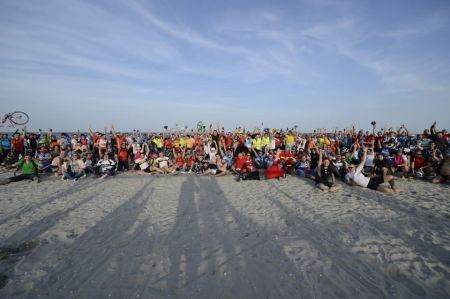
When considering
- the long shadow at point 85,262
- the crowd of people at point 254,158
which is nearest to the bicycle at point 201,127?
the crowd of people at point 254,158

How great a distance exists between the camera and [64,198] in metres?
8.85

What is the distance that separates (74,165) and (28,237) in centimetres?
787

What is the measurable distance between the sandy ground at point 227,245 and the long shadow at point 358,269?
19 mm

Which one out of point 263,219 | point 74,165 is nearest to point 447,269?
point 263,219

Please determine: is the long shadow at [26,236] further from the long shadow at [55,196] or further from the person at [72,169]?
the person at [72,169]

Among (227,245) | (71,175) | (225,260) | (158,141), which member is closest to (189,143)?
(158,141)

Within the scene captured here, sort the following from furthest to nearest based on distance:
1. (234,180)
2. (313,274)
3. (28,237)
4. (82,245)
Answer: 1. (234,180)
2. (28,237)
3. (82,245)
4. (313,274)

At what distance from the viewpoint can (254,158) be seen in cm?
1458

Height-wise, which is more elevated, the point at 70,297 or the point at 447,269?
the point at 447,269

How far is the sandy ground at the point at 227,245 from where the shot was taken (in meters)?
3.92

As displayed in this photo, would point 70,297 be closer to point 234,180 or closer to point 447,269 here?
point 447,269

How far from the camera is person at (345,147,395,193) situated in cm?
916

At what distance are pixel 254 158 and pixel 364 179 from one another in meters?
5.88

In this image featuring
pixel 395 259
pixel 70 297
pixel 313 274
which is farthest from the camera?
pixel 395 259
